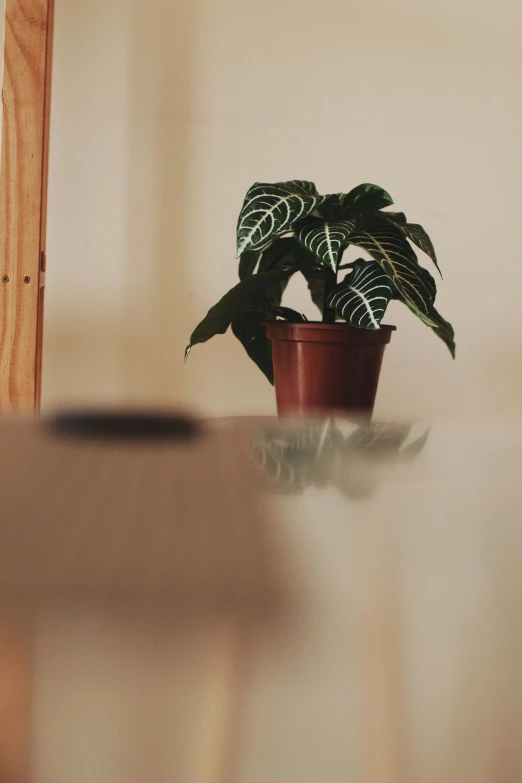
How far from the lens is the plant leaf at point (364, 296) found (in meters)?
0.89

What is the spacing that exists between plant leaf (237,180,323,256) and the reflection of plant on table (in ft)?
2.77

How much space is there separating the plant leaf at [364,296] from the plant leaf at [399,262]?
0.8 inches

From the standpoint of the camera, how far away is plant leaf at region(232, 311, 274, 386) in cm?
112

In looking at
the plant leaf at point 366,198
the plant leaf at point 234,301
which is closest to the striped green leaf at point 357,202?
the plant leaf at point 366,198

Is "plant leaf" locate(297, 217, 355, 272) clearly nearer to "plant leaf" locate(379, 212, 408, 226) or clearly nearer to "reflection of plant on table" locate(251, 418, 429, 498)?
"plant leaf" locate(379, 212, 408, 226)

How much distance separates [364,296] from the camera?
927 millimetres

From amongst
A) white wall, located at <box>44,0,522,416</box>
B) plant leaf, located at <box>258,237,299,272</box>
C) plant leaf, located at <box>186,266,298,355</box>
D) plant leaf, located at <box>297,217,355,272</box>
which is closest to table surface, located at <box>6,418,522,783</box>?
plant leaf, located at <box>297,217,355,272</box>

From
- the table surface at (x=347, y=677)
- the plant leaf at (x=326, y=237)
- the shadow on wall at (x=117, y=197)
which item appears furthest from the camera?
the shadow on wall at (x=117, y=197)

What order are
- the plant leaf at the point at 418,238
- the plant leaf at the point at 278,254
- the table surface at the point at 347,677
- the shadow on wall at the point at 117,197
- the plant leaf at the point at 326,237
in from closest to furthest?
the table surface at the point at 347,677 → the plant leaf at the point at 326,237 → the plant leaf at the point at 418,238 → the plant leaf at the point at 278,254 → the shadow on wall at the point at 117,197

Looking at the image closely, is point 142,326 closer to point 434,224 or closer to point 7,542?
point 434,224

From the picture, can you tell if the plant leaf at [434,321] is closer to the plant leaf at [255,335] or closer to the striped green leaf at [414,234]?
the striped green leaf at [414,234]

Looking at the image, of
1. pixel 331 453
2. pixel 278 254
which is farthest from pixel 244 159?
pixel 331 453

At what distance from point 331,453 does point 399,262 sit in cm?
91

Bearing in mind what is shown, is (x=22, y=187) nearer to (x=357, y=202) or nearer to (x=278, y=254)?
(x=278, y=254)
